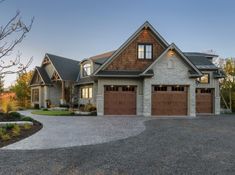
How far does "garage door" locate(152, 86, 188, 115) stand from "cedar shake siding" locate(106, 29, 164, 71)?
8.81ft

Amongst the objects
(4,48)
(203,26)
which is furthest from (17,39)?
(203,26)

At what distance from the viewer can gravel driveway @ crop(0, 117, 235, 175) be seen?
15.3 ft

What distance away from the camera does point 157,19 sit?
20.2 m

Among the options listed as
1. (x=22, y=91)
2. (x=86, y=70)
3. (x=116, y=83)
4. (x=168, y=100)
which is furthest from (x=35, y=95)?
(x=168, y=100)

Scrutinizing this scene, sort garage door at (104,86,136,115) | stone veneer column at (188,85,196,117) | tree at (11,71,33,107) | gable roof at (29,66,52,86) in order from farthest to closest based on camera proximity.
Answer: tree at (11,71,33,107) < gable roof at (29,66,52,86) < garage door at (104,86,136,115) < stone veneer column at (188,85,196,117)

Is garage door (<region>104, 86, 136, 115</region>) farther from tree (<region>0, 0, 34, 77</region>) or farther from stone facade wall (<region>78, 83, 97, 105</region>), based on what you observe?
tree (<region>0, 0, 34, 77</region>)

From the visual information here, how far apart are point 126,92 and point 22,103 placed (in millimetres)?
19916

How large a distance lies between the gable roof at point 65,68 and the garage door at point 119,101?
29.4 feet

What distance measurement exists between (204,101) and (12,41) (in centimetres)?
1921

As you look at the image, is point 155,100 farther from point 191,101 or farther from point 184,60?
point 184,60

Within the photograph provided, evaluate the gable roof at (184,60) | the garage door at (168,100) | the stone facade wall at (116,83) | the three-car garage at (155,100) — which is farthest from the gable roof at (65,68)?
the garage door at (168,100)

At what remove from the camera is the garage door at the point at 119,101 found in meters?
17.7

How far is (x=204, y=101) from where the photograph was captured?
20719 mm

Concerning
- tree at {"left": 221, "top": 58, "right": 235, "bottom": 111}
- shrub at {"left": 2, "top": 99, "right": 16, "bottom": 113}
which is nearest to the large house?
shrub at {"left": 2, "top": 99, "right": 16, "bottom": 113}
